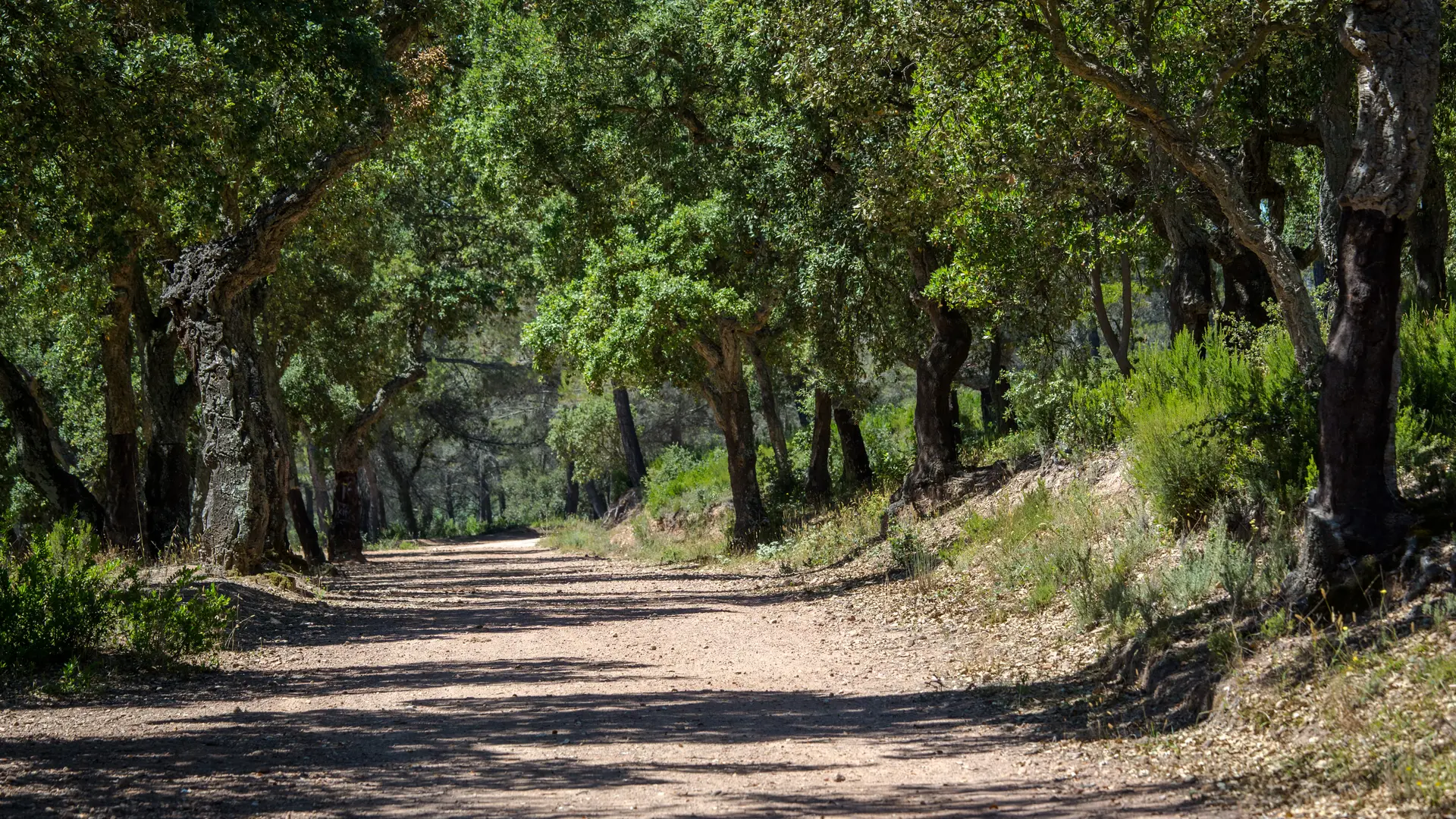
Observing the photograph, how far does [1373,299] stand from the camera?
6836mm

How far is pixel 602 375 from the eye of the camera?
1978 centimetres

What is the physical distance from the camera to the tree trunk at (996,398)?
2067cm

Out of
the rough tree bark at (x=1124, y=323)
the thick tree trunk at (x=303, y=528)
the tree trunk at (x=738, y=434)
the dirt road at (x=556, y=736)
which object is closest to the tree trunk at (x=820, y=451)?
the tree trunk at (x=738, y=434)

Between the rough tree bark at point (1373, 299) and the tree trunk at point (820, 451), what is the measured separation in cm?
1674

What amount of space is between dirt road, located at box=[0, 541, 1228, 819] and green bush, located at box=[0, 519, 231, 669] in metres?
0.47

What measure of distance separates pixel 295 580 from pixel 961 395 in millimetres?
23381

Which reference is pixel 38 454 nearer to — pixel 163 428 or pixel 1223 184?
pixel 163 428

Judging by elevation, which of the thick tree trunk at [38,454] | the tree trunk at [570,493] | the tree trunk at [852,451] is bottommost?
the tree trunk at [570,493]

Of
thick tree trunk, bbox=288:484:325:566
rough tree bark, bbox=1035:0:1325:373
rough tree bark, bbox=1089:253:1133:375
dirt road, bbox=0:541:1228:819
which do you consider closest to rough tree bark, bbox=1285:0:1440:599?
rough tree bark, bbox=1035:0:1325:373

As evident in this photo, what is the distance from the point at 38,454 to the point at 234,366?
15.4 feet

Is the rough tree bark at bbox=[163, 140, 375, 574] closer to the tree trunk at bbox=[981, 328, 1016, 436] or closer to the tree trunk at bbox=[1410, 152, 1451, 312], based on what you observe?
the tree trunk at bbox=[981, 328, 1016, 436]

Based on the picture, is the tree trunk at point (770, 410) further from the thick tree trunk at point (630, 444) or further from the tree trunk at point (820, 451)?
the thick tree trunk at point (630, 444)

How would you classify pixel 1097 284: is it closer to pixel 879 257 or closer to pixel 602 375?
pixel 879 257

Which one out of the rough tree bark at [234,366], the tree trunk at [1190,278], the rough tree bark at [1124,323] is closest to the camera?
the rough tree bark at [1124,323]
